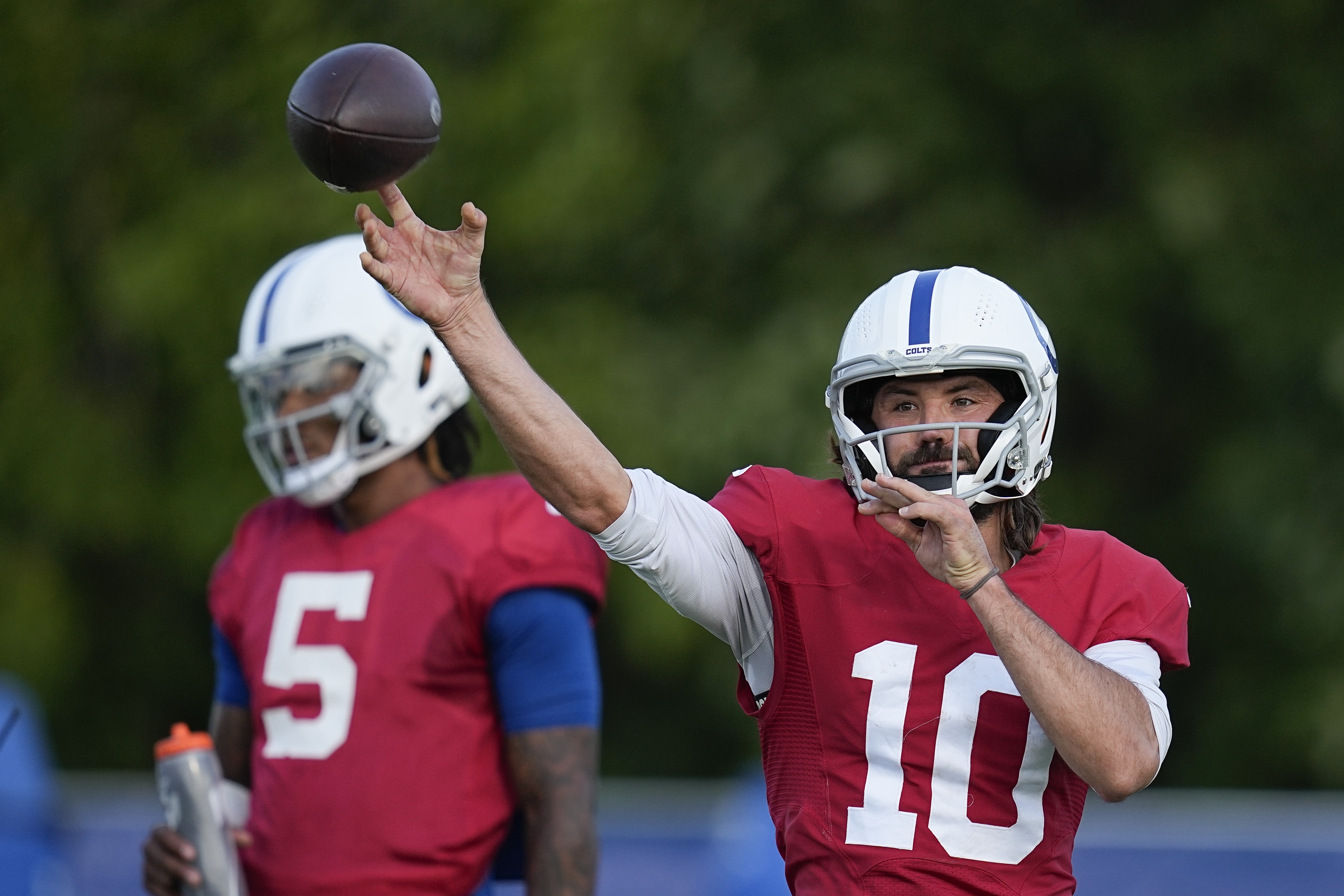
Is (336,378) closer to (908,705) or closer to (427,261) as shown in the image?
(427,261)

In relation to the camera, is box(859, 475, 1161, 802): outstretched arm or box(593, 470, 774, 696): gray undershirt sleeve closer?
box(859, 475, 1161, 802): outstretched arm

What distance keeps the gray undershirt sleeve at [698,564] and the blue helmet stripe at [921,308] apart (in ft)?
1.42

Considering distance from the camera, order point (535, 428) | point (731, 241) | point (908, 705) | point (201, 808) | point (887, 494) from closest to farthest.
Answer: point (535, 428) < point (887, 494) < point (908, 705) < point (201, 808) < point (731, 241)

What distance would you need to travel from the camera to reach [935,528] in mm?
2340

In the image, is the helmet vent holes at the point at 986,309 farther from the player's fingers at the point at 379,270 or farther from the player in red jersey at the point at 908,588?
the player's fingers at the point at 379,270

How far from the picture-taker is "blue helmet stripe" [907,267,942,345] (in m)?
2.54

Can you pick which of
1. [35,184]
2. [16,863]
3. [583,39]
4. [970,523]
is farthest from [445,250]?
[35,184]

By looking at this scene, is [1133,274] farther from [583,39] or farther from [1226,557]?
[583,39]

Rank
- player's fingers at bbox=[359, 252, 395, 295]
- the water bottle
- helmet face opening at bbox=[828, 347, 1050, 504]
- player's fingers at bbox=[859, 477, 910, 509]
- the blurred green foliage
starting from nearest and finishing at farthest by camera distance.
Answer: player's fingers at bbox=[359, 252, 395, 295], player's fingers at bbox=[859, 477, 910, 509], helmet face opening at bbox=[828, 347, 1050, 504], the water bottle, the blurred green foliage

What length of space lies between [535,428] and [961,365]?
0.73 meters

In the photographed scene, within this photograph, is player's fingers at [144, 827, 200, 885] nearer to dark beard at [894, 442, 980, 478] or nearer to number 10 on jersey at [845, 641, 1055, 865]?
number 10 on jersey at [845, 641, 1055, 865]

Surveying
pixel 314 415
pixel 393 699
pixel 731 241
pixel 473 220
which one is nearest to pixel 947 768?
pixel 473 220

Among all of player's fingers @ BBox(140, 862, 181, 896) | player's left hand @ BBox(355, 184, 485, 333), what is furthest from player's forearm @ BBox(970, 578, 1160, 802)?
player's fingers @ BBox(140, 862, 181, 896)

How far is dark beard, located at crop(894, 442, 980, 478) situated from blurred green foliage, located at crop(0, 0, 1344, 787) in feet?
16.6
